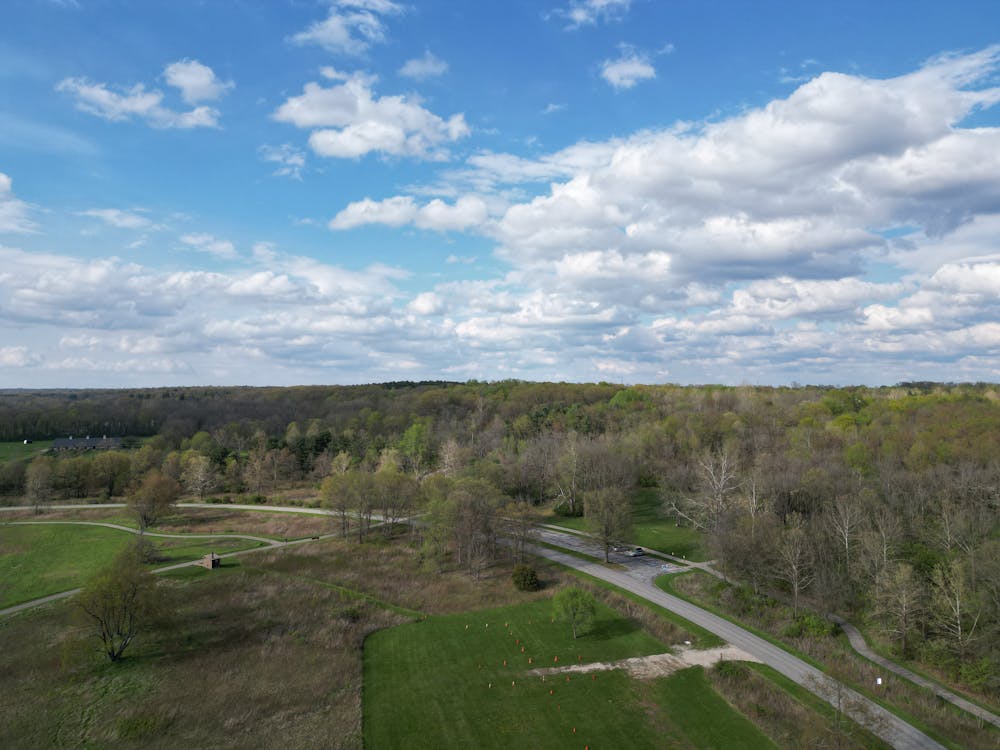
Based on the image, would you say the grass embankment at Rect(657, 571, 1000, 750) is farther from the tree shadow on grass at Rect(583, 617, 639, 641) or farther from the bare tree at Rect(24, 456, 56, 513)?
the bare tree at Rect(24, 456, 56, 513)

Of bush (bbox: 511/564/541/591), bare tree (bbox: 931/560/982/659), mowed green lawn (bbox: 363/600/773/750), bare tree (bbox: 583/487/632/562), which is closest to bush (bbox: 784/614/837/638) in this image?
bare tree (bbox: 931/560/982/659)

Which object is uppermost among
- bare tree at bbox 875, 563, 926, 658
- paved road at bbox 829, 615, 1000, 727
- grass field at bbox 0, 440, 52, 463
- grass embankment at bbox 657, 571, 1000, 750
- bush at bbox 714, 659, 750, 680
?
grass field at bbox 0, 440, 52, 463

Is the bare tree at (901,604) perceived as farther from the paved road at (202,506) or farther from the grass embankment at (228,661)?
the paved road at (202,506)

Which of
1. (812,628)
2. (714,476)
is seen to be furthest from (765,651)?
(714,476)

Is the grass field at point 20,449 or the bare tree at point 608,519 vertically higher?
the grass field at point 20,449

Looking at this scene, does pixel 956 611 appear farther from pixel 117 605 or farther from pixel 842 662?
pixel 117 605

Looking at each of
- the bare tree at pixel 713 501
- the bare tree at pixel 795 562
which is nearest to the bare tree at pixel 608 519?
the bare tree at pixel 713 501

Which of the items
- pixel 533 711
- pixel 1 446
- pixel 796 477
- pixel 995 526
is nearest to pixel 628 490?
pixel 796 477
